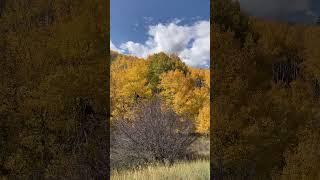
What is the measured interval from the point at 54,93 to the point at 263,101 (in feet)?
9.81

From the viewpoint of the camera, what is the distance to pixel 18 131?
6805mm

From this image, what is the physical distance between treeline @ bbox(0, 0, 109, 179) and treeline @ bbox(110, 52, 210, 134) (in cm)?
296

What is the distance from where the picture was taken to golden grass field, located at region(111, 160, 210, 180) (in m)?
7.15

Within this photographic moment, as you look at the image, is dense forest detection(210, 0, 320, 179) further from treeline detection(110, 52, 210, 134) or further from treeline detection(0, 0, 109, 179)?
treeline detection(110, 52, 210, 134)

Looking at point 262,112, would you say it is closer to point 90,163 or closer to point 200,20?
point 90,163

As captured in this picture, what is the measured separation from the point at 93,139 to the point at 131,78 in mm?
4174

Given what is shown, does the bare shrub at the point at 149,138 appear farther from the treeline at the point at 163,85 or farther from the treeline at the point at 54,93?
the treeline at the point at 54,93

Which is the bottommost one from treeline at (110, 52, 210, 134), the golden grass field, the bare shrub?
the golden grass field

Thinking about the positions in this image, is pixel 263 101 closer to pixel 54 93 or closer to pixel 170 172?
pixel 170 172

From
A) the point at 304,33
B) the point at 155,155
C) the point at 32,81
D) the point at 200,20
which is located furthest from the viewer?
the point at 200,20

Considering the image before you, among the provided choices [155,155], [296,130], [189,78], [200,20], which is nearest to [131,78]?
[189,78]

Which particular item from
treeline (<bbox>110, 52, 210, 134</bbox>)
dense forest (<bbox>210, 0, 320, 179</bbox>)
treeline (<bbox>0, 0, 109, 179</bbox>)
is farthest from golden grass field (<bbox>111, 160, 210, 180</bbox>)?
treeline (<bbox>110, 52, 210, 134</bbox>)

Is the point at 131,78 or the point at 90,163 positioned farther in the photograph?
the point at 131,78

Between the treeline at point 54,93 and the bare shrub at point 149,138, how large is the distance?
5.96ft
